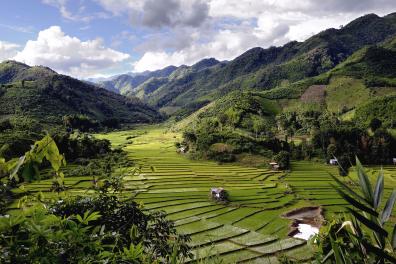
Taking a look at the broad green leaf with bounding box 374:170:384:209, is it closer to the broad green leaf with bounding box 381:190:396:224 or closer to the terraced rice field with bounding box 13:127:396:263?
the broad green leaf with bounding box 381:190:396:224

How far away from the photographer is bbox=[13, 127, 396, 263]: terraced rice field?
4109cm

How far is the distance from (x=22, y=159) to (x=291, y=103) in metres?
194

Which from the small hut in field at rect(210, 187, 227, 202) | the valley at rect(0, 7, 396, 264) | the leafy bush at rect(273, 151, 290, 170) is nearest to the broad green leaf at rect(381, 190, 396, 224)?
the valley at rect(0, 7, 396, 264)

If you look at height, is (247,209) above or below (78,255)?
below

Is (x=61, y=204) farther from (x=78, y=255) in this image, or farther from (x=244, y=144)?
(x=244, y=144)

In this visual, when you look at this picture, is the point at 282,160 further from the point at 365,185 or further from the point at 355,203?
the point at 355,203

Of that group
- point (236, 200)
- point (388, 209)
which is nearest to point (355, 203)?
point (388, 209)

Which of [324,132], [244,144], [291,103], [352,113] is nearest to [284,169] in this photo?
[244,144]

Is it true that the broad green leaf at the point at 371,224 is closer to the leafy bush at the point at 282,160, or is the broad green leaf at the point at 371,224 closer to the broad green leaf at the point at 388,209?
the broad green leaf at the point at 388,209

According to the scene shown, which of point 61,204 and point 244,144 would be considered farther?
point 244,144

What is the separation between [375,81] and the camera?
616ft

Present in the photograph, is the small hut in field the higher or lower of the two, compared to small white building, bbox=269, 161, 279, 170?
lower

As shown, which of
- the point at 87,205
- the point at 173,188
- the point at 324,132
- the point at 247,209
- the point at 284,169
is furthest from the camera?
the point at 324,132

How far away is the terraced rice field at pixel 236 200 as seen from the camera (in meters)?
41.1
